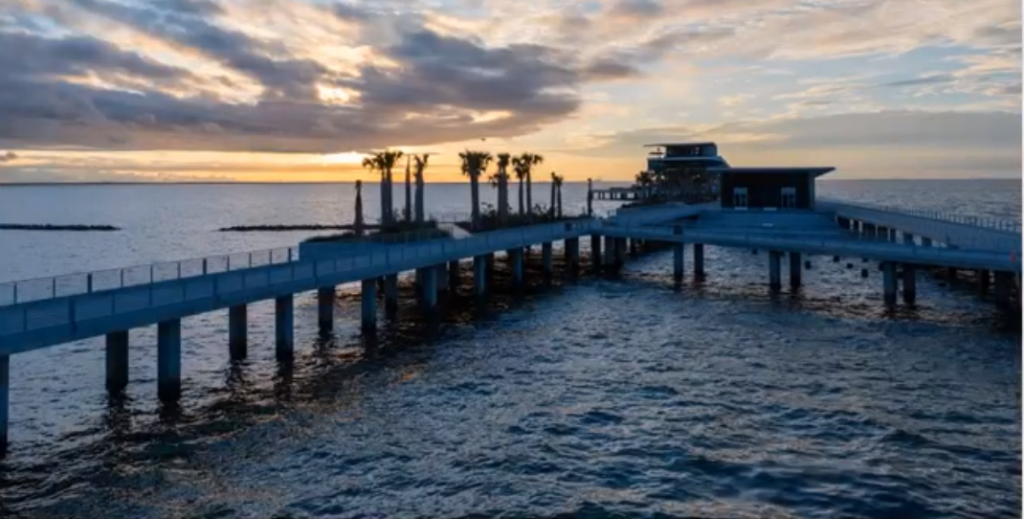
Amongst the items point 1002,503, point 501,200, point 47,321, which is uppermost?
point 501,200

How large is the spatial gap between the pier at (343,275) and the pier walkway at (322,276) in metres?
0.05

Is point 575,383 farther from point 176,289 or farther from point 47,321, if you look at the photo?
point 47,321

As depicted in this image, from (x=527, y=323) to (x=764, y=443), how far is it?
19659 millimetres

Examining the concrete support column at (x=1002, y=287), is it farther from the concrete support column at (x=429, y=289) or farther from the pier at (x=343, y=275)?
the concrete support column at (x=429, y=289)

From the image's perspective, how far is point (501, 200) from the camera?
7488cm

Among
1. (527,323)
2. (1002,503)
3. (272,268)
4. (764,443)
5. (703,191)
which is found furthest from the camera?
(703,191)

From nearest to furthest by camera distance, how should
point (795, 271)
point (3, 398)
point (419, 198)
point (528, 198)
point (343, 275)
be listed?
point (3, 398) < point (343, 275) < point (795, 271) < point (419, 198) < point (528, 198)

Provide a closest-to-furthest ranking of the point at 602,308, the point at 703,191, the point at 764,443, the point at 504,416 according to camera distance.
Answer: the point at 764,443, the point at 504,416, the point at 602,308, the point at 703,191

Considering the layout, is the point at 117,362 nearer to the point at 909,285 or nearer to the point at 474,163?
the point at 909,285

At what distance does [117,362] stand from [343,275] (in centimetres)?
952

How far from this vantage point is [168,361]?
26.1m

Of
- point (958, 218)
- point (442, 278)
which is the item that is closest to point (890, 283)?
point (442, 278)

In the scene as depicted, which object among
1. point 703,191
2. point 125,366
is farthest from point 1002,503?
point 703,191

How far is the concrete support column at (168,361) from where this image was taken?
84.6 feet
